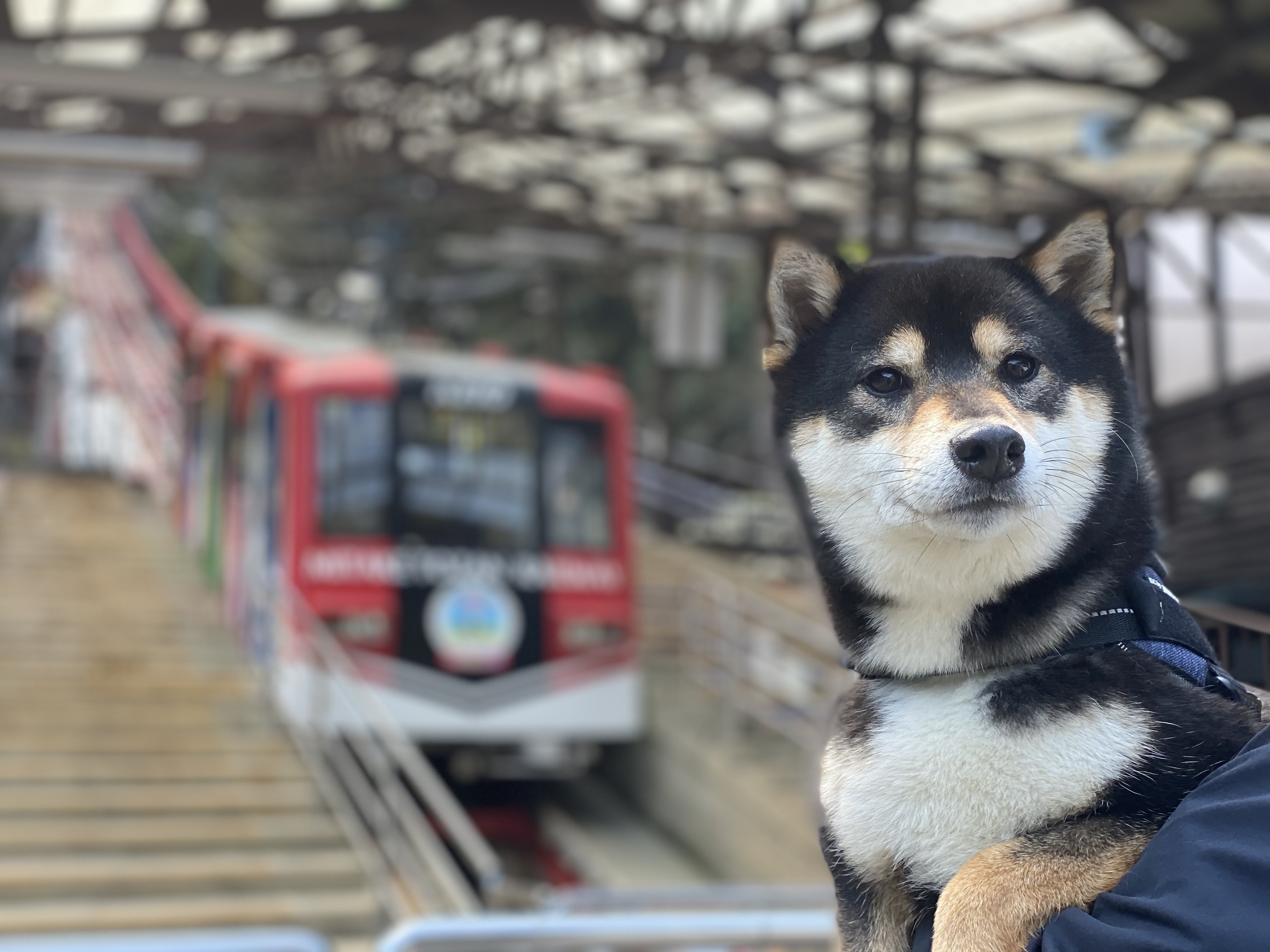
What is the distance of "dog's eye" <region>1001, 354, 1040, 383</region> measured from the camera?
3.93ft

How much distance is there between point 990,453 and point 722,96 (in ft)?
41.8

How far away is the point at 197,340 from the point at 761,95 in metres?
6.99

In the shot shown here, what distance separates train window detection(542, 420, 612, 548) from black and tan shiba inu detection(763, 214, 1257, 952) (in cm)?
1000

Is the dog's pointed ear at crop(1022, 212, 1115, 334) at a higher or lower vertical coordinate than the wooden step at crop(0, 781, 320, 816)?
higher

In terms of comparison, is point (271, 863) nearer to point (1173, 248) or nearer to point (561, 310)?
point (1173, 248)

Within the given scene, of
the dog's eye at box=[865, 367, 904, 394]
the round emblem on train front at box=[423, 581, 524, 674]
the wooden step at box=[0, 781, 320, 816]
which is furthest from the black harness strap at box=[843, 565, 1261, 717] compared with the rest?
the round emblem on train front at box=[423, 581, 524, 674]

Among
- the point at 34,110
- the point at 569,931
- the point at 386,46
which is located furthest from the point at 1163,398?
the point at 34,110

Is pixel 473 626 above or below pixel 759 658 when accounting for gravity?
above

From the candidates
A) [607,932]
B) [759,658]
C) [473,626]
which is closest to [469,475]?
[473,626]

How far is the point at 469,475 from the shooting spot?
1102 centimetres

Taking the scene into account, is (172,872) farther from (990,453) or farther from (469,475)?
(990,453)

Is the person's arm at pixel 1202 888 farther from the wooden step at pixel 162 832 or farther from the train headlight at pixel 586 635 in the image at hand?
the train headlight at pixel 586 635

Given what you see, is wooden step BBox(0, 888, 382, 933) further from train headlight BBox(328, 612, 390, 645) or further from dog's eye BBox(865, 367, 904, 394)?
dog's eye BBox(865, 367, 904, 394)

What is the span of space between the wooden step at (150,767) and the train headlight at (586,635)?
7.18 ft
